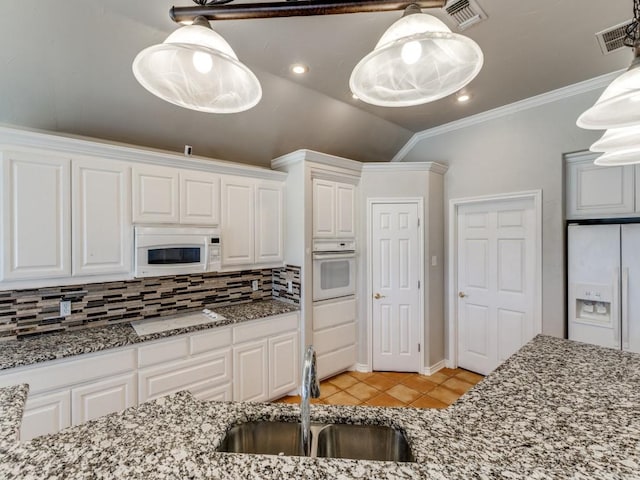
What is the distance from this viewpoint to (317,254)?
128 inches

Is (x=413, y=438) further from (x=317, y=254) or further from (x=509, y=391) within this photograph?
(x=317, y=254)

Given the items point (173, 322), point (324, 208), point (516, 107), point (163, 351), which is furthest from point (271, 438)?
point (516, 107)

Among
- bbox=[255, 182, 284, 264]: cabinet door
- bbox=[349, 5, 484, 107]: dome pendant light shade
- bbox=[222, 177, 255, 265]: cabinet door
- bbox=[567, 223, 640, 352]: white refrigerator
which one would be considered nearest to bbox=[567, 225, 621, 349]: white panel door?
bbox=[567, 223, 640, 352]: white refrigerator

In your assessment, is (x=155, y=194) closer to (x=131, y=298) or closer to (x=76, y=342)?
(x=131, y=298)

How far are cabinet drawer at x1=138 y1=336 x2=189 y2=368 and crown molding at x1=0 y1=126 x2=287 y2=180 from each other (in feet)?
4.82

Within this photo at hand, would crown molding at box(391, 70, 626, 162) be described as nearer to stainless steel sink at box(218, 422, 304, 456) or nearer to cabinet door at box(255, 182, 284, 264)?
cabinet door at box(255, 182, 284, 264)

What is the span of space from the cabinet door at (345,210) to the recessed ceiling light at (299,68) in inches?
48.4

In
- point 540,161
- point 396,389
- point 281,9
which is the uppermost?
point 281,9

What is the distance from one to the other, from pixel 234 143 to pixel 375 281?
86.9 inches

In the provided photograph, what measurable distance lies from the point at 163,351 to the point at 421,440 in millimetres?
2074

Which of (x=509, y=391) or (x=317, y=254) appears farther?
(x=317, y=254)

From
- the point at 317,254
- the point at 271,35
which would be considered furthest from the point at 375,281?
the point at 271,35

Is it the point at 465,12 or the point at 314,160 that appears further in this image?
the point at 314,160

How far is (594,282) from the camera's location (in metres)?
2.66
